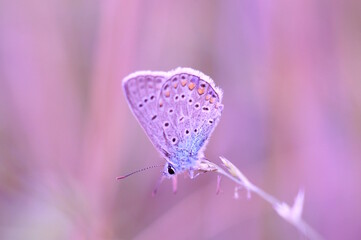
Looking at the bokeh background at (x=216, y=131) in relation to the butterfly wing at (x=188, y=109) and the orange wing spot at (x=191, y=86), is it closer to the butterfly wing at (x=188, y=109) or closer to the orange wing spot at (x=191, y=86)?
the butterfly wing at (x=188, y=109)

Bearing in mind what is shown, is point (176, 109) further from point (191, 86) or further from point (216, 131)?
point (216, 131)

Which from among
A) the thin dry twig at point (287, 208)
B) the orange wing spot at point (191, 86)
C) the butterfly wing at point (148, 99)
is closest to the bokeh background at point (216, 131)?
the butterfly wing at point (148, 99)

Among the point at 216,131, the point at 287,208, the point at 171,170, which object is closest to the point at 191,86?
the point at 171,170

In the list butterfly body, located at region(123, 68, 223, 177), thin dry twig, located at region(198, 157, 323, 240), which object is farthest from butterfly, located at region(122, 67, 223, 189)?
thin dry twig, located at region(198, 157, 323, 240)

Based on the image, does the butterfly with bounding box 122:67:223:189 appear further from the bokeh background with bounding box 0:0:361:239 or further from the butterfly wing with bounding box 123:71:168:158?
the bokeh background with bounding box 0:0:361:239

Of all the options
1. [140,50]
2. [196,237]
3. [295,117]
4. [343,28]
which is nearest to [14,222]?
[196,237]

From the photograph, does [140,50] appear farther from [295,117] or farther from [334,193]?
[334,193]
